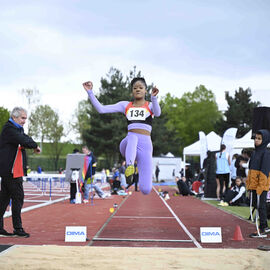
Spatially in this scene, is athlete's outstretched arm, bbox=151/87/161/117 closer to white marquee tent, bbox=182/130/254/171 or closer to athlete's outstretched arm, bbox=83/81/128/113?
athlete's outstretched arm, bbox=83/81/128/113

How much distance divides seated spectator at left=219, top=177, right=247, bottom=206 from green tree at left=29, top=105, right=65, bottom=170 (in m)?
42.4

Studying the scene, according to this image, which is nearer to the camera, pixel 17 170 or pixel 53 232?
pixel 17 170

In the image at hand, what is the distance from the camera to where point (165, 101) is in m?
78.0

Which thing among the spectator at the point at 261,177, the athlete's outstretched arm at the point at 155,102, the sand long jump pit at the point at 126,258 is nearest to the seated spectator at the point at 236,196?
the spectator at the point at 261,177

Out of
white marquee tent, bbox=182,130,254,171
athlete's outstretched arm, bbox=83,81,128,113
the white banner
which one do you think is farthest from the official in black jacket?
white marquee tent, bbox=182,130,254,171

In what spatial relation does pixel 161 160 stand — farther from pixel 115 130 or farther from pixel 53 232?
pixel 53 232

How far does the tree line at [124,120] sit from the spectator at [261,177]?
3609 centimetres

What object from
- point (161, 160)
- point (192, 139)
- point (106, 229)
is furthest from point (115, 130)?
point (106, 229)

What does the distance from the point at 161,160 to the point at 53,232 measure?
3327 cm

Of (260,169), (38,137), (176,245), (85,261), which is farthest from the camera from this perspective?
(38,137)

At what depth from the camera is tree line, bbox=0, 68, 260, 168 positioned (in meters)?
48.5

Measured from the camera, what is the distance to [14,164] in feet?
22.7

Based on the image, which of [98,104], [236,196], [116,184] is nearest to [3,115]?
[116,184]

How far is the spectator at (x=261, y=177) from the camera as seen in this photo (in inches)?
292
